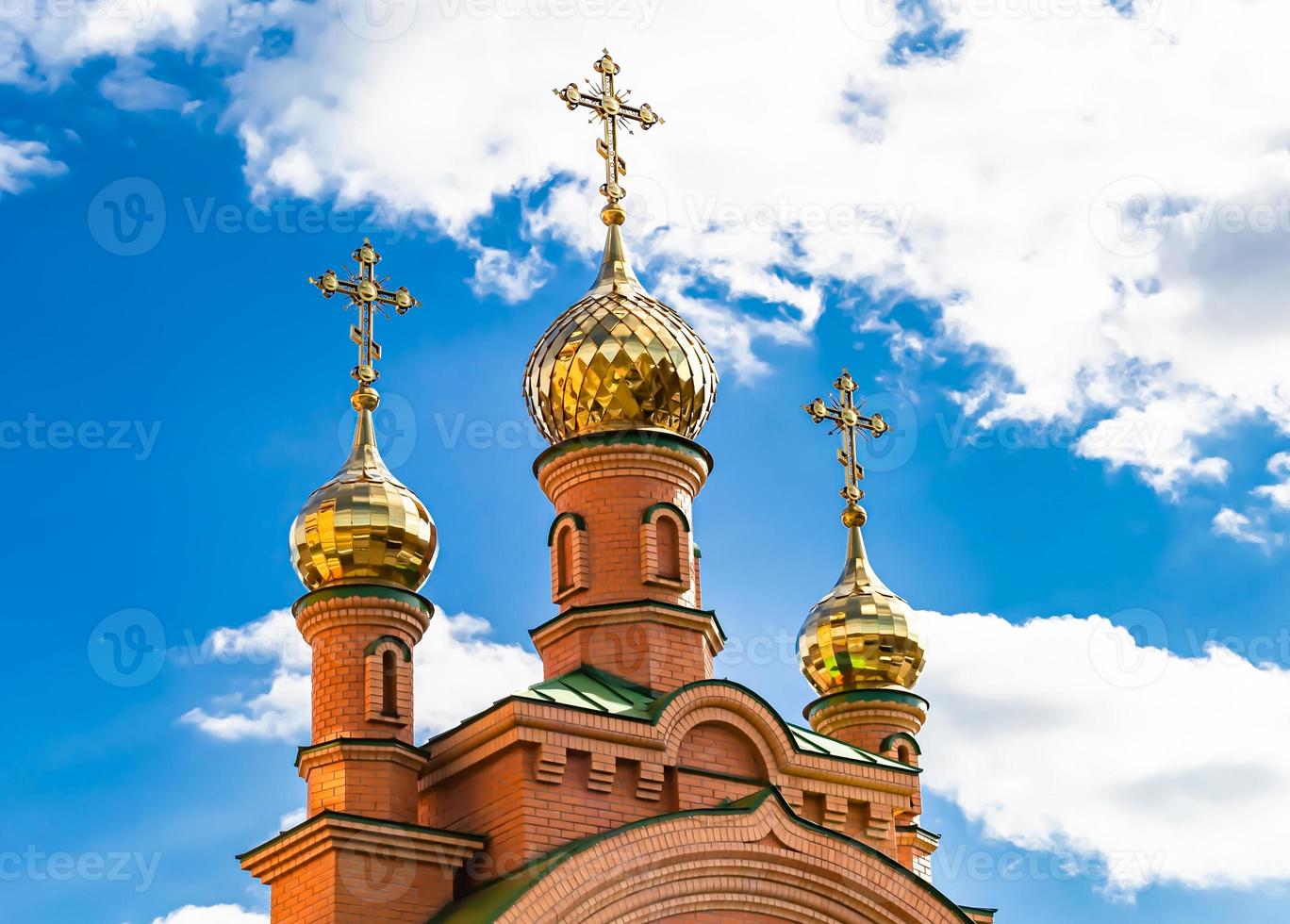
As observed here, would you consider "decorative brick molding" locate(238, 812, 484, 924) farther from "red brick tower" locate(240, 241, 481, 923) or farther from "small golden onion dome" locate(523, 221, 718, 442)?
"small golden onion dome" locate(523, 221, 718, 442)

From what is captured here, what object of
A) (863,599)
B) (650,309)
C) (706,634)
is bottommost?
(706,634)

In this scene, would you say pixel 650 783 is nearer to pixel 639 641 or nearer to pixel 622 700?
pixel 622 700

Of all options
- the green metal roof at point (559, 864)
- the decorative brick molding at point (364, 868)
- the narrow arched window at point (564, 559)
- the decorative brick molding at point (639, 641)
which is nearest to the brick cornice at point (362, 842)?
the decorative brick molding at point (364, 868)

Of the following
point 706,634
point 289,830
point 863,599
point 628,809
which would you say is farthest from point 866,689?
point 289,830

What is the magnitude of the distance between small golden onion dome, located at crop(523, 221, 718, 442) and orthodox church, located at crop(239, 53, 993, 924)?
0.9 inches

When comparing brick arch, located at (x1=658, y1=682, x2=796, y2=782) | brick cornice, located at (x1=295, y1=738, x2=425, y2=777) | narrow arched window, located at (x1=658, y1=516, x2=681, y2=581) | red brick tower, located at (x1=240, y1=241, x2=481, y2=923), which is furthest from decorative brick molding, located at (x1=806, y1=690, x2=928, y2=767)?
brick cornice, located at (x1=295, y1=738, x2=425, y2=777)

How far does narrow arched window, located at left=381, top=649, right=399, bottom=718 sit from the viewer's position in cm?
1695

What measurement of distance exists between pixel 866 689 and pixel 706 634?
127 inches

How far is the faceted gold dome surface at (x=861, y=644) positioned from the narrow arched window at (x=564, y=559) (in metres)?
3.42

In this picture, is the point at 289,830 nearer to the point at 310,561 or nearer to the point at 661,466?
the point at 310,561

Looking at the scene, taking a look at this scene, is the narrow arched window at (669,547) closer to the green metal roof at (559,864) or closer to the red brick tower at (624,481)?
the red brick tower at (624,481)

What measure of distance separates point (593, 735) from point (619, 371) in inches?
140

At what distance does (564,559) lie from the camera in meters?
18.4

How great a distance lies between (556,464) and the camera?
18656mm
